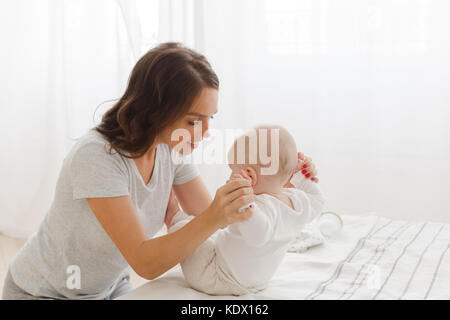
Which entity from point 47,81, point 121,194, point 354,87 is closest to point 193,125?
point 121,194

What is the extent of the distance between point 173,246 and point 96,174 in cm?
26

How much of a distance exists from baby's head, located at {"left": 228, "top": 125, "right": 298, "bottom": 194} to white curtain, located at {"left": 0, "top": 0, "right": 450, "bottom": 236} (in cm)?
165

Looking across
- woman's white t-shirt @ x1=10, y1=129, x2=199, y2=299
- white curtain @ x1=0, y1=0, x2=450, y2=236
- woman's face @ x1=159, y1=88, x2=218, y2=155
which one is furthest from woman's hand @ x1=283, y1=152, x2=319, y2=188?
white curtain @ x1=0, y1=0, x2=450, y2=236

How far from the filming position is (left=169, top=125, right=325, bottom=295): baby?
124 centimetres

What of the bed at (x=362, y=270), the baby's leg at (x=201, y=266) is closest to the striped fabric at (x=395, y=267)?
the bed at (x=362, y=270)

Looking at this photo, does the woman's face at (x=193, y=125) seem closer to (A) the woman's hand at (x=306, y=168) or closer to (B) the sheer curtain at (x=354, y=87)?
(A) the woman's hand at (x=306, y=168)

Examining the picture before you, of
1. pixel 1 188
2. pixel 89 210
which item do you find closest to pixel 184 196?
pixel 89 210

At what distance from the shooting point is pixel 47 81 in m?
3.26

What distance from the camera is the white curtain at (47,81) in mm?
3184

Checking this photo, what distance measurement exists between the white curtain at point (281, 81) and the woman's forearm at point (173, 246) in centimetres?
188

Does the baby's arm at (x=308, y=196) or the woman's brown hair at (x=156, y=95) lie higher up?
the woman's brown hair at (x=156, y=95)

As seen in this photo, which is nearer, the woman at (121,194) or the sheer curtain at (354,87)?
the woman at (121,194)

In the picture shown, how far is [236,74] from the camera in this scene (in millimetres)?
3098
